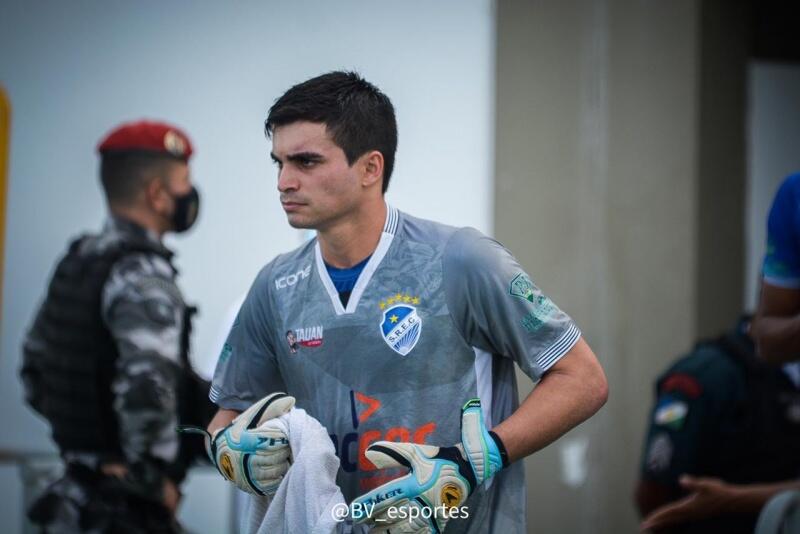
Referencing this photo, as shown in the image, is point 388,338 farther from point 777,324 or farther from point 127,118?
point 127,118

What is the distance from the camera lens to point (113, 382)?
4.03 meters

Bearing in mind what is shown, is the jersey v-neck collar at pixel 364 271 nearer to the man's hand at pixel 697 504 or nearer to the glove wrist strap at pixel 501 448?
the glove wrist strap at pixel 501 448

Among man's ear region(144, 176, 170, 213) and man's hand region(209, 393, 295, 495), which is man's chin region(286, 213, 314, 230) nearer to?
man's hand region(209, 393, 295, 495)

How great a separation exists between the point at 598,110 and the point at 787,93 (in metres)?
1.23

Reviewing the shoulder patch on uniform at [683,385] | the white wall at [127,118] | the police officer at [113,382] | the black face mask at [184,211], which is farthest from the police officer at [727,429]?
the black face mask at [184,211]

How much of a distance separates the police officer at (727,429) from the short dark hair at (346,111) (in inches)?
65.5

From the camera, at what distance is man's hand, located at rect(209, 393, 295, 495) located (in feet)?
8.07

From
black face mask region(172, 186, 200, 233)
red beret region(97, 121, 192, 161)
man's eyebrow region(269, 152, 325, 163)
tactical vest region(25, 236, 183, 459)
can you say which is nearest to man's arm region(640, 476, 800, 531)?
man's eyebrow region(269, 152, 325, 163)

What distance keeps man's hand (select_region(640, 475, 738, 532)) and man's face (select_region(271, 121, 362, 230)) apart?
4.01ft

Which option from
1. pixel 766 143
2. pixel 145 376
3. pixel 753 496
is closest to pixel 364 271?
pixel 753 496

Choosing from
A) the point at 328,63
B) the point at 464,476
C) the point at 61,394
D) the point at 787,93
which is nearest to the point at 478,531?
the point at 464,476

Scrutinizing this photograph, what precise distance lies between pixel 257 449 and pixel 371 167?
677mm

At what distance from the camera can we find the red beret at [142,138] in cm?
433

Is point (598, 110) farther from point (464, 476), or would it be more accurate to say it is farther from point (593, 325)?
point (464, 476)
